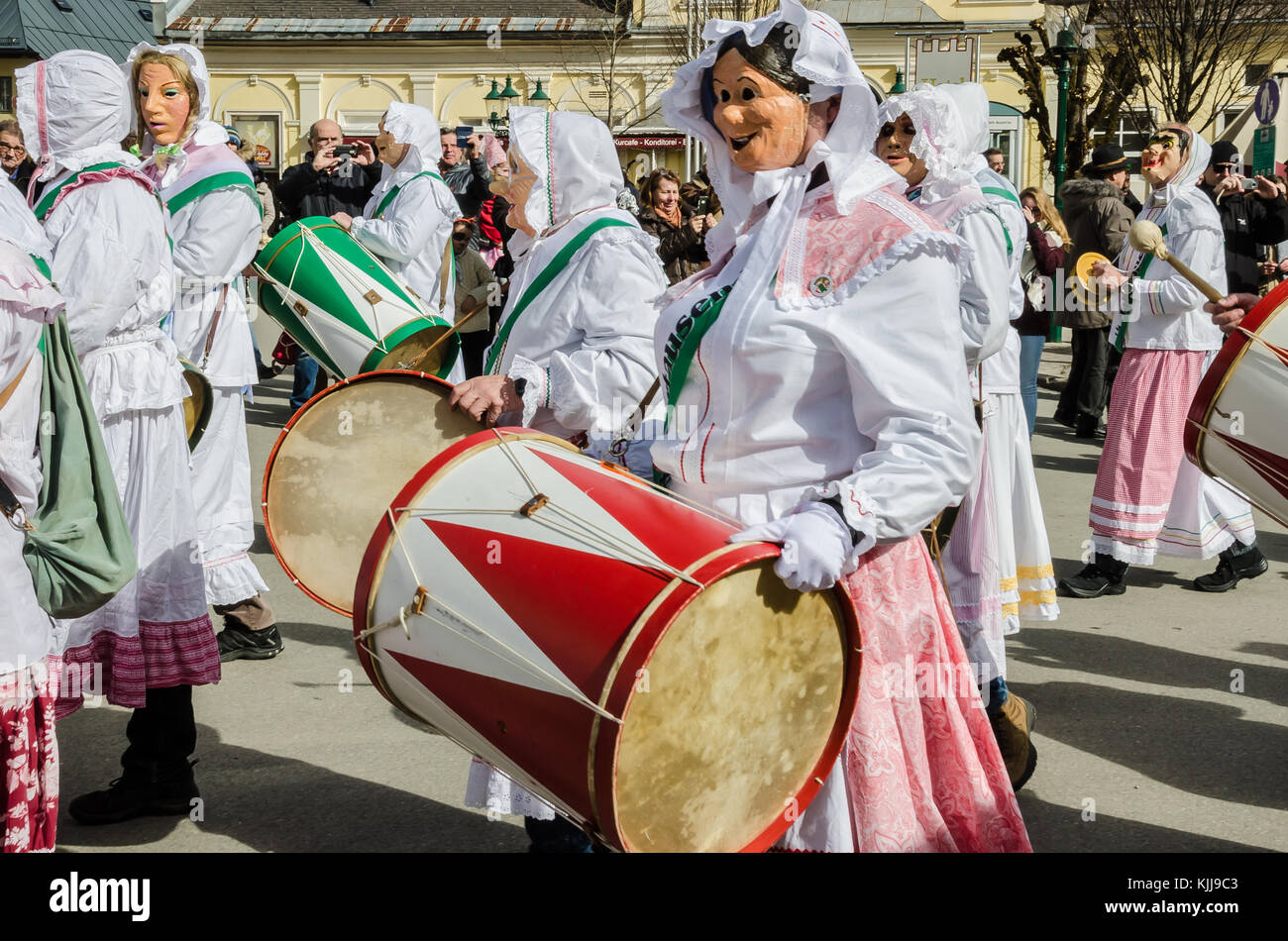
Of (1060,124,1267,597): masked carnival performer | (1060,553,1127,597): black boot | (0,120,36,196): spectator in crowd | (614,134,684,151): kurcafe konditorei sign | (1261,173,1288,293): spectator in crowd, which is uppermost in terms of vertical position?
(614,134,684,151): kurcafe konditorei sign

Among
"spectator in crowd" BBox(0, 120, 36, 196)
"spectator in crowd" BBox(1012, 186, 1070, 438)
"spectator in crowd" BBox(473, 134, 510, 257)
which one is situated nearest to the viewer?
"spectator in crowd" BBox(1012, 186, 1070, 438)

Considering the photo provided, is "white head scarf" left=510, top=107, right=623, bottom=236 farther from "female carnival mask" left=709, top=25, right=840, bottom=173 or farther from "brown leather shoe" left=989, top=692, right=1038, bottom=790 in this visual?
"brown leather shoe" left=989, top=692, right=1038, bottom=790

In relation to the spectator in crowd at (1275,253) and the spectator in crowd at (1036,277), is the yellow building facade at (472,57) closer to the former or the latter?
the spectator in crowd at (1275,253)

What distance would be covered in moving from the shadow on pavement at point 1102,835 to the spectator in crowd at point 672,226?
6714mm

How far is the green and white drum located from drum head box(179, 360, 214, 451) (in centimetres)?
61

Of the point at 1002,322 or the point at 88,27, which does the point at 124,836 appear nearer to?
the point at 1002,322

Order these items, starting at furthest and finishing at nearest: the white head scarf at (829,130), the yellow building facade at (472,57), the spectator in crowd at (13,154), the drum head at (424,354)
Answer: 1. the yellow building facade at (472,57)
2. the spectator in crowd at (13,154)
3. the drum head at (424,354)
4. the white head scarf at (829,130)

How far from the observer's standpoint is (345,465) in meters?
3.40

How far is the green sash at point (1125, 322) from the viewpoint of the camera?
21.4ft

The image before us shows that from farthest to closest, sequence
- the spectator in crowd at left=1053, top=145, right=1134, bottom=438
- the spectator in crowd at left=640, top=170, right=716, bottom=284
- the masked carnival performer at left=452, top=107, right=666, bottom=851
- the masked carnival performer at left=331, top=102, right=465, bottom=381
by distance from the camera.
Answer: the spectator in crowd at left=640, top=170, right=716, bottom=284 → the spectator in crowd at left=1053, top=145, right=1134, bottom=438 → the masked carnival performer at left=331, top=102, right=465, bottom=381 → the masked carnival performer at left=452, top=107, right=666, bottom=851

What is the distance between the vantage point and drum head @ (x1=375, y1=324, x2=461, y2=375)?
4.59 meters

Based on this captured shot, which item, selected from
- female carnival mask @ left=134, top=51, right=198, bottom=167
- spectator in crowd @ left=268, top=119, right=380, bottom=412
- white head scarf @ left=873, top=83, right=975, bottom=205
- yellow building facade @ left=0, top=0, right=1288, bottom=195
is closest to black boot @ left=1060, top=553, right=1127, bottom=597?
white head scarf @ left=873, top=83, right=975, bottom=205

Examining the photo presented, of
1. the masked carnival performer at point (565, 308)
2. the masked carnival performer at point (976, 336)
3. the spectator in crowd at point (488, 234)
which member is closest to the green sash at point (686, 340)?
the masked carnival performer at point (565, 308)

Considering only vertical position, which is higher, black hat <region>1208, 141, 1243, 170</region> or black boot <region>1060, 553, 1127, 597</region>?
black hat <region>1208, 141, 1243, 170</region>
